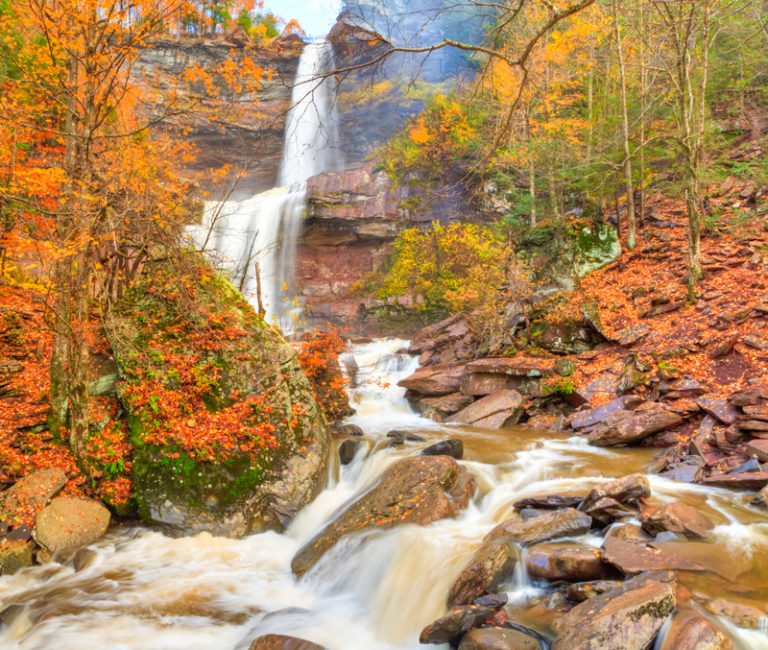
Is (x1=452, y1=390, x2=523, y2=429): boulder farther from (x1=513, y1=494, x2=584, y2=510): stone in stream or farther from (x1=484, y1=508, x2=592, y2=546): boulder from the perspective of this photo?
(x1=484, y1=508, x2=592, y2=546): boulder

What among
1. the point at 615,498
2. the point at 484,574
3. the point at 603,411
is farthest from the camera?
the point at 603,411

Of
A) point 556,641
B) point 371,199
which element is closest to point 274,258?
point 371,199

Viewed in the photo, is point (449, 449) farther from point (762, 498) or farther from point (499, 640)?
point (499, 640)

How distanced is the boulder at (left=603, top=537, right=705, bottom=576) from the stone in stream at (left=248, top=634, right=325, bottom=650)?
2.56m

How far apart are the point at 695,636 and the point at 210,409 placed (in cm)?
655

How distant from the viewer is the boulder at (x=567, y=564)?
13.6 ft

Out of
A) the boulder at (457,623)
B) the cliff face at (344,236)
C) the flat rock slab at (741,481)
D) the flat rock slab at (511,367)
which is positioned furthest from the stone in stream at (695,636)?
the cliff face at (344,236)

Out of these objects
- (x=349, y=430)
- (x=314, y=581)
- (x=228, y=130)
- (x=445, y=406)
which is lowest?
(x=314, y=581)

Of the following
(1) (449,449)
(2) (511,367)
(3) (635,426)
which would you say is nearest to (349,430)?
(1) (449,449)

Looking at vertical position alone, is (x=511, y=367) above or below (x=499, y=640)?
above

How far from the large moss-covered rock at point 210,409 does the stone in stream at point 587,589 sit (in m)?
4.22

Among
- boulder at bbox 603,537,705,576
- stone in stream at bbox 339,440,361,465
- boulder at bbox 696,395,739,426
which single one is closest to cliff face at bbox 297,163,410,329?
stone in stream at bbox 339,440,361,465

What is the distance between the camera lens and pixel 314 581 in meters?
5.84

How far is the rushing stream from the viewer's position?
462 cm
